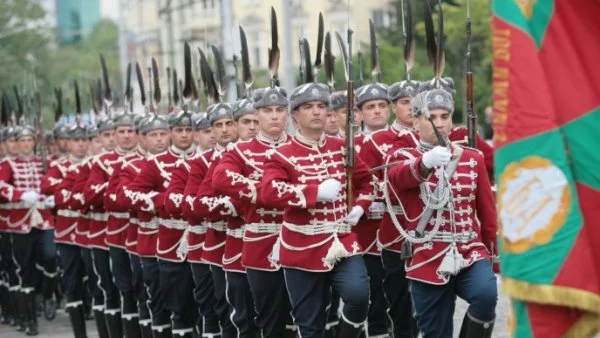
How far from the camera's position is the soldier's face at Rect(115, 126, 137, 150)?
16.2 m

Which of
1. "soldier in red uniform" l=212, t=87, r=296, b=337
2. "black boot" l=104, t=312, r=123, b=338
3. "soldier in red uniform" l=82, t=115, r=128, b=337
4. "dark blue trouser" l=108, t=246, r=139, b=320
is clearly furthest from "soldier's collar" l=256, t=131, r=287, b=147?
"black boot" l=104, t=312, r=123, b=338

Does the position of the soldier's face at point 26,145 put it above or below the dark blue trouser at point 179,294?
above

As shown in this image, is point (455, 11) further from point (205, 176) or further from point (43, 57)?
point (43, 57)

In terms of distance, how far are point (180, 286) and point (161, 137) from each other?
5.02 feet

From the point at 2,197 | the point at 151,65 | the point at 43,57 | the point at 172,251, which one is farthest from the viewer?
the point at 43,57

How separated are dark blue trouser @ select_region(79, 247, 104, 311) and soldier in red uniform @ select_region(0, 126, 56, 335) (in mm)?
1743

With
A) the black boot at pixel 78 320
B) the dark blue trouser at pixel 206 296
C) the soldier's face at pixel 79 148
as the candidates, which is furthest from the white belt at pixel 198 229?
the soldier's face at pixel 79 148

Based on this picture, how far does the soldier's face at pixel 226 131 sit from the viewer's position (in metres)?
13.3

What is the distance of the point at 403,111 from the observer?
42.2ft

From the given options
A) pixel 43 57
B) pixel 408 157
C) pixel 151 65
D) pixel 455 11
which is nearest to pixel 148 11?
pixel 43 57

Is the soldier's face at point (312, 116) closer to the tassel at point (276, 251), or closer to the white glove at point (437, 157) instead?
the tassel at point (276, 251)

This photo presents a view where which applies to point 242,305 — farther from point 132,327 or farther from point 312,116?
point 132,327

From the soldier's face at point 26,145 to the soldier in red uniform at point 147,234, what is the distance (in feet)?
16.2

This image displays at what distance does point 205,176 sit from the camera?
13.0 m
